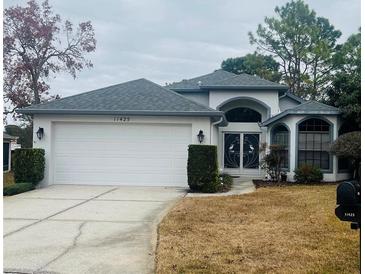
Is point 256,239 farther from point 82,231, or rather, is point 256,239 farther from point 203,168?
point 203,168

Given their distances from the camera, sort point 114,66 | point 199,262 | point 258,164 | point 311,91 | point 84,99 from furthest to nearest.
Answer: point 311,91, point 114,66, point 258,164, point 84,99, point 199,262

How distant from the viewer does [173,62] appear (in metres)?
29.2

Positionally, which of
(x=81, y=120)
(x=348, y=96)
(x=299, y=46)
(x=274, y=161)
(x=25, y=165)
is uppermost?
(x=299, y=46)

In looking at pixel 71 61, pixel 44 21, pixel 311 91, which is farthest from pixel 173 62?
pixel 311 91

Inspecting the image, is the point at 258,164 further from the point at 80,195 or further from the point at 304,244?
the point at 304,244

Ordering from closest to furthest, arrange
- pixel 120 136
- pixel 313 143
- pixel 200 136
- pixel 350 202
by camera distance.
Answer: pixel 350 202, pixel 200 136, pixel 120 136, pixel 313 143

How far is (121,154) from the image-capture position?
14195mm

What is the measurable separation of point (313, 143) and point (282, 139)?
1286mm

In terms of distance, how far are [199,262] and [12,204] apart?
6379 mm

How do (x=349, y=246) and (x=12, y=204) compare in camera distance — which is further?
(x=12, y=204)

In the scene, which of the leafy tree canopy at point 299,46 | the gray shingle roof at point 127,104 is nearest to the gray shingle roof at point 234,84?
the gray shingle roof at point 127,104

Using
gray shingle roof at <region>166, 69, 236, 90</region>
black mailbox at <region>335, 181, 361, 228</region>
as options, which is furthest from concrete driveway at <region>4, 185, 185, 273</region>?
gray shingle roof at <region>166, 69, 236, 90</region>

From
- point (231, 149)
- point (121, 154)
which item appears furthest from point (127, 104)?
point (231, 149)

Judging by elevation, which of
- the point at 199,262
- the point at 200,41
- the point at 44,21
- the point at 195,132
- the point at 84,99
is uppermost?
the point at 44,21
